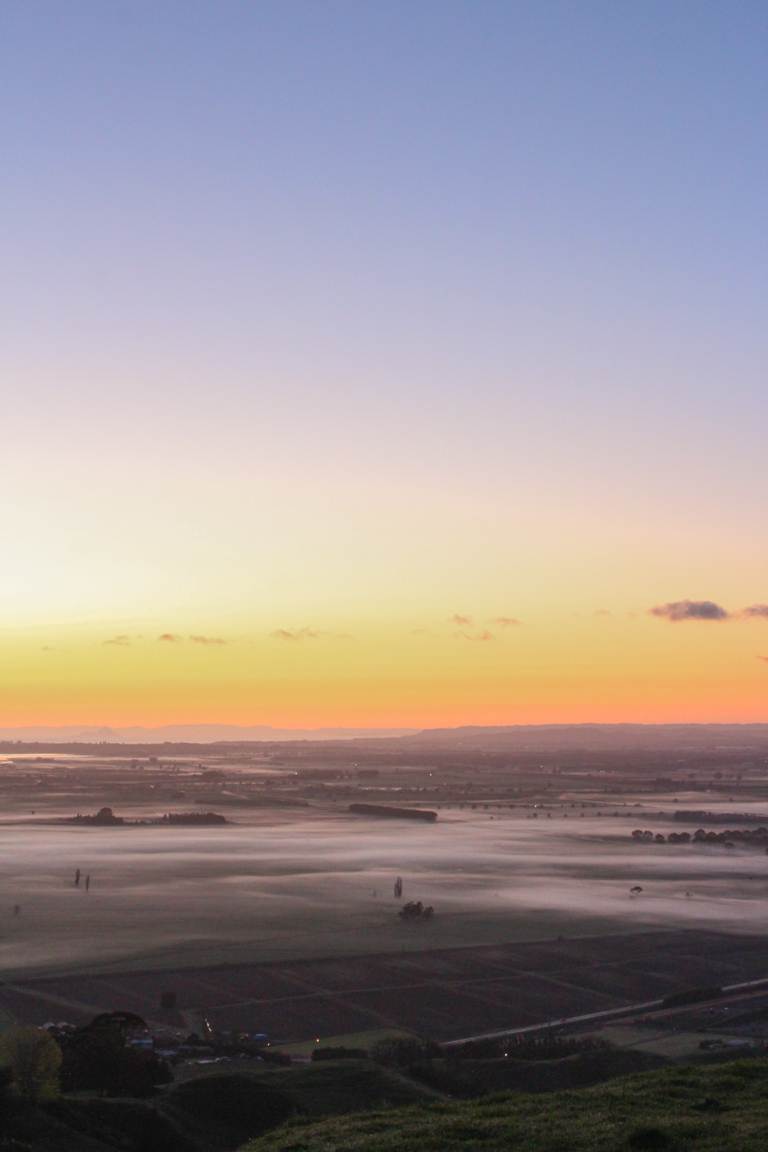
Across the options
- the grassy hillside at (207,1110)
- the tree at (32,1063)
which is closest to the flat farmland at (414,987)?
the grassy hillside at (207,1110)

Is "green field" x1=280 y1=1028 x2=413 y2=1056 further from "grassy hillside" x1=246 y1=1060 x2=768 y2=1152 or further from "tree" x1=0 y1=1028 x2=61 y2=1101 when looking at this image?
"grassy hillside" x1=246 y1=1060 x2=768 y2=1152

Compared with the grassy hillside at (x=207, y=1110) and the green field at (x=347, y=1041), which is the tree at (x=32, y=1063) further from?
the green field at (x=347, y=1041)

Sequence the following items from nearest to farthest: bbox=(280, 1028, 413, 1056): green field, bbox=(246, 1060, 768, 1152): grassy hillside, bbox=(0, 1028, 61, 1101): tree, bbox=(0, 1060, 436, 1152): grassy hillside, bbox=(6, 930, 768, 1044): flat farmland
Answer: bbox=(246, 1060, 768, 1152): grassy hillside
bbox=(0, 1060, 436, 1152): grassy hillside
bbox=(0, 1028, 61, 1101): tree
bbox=(280, 1028, 413, 1056): green field
bbox=(6, 930, 768, 1044): flat farmland

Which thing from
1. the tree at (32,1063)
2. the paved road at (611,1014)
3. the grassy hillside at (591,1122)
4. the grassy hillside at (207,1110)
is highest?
the grassy hillside at (591,1122)

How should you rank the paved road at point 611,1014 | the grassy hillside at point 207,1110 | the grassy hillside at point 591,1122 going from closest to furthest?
the grassy hillside at point 591,1122 → the grassy hillside at point 207,1110 → the paved road at point 611,1014

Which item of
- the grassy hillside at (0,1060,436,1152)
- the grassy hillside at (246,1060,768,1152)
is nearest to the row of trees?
the grassy hillside at (0,1060,436,1152)

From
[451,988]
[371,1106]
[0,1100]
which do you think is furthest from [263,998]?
[0,1100]
